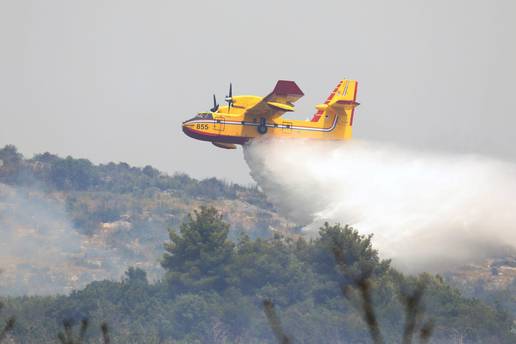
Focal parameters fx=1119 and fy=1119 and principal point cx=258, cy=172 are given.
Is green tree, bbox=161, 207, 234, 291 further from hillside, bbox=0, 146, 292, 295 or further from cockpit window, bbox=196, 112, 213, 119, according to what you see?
cockpit window, bbox=196, 112, 213, 119

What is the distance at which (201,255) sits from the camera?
6256cm

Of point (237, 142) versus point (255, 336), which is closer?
point (237, 142)

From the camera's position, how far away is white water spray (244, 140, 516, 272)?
4075cm

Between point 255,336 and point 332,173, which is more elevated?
point 332,173

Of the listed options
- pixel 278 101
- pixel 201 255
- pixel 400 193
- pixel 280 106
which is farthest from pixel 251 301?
pixel 280 106

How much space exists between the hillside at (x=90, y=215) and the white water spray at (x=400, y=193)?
34375 mm

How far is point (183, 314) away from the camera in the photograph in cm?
5778

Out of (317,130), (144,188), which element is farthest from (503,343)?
(144,188)

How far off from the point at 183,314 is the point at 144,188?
208 feet

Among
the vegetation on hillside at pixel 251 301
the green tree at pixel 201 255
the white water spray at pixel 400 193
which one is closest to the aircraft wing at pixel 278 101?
the white water spray at pixel 400 193

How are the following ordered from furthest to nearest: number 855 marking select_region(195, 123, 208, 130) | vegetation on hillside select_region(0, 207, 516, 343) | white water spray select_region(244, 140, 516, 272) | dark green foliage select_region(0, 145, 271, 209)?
dark green foliage select_region(0, 145, 271, 209), vegetation on hillside select_region(0, 207, 516, 343), white water spray select_region(244, 140, 516, 272), number 855 marking select_region(195, 123, 208, 130)

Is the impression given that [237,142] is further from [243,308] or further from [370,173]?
[243,308]

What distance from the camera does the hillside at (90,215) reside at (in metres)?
81.4

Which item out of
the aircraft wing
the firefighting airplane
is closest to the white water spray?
the firefighting airplane
